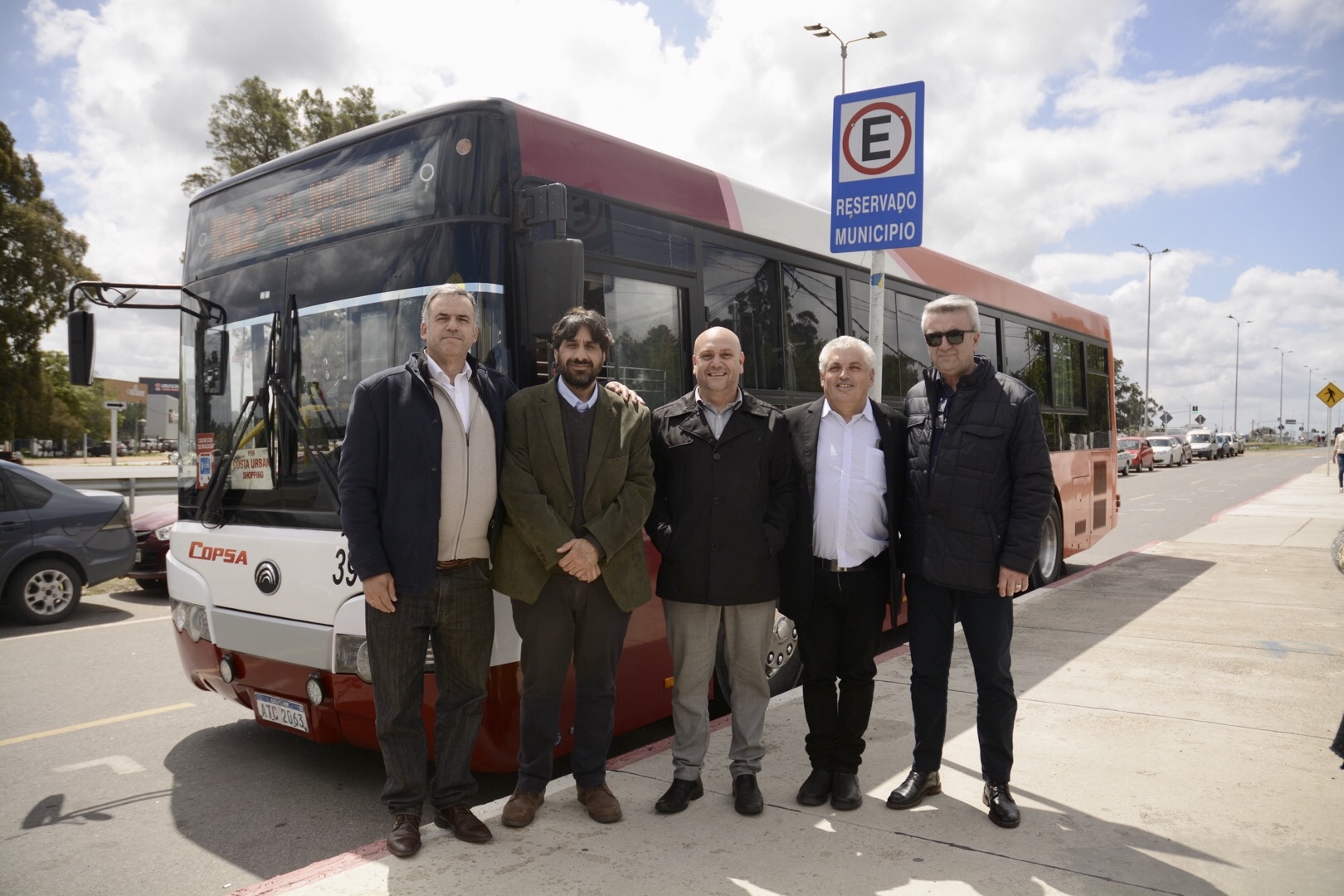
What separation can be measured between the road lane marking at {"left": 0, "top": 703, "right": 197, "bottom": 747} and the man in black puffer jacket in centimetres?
461

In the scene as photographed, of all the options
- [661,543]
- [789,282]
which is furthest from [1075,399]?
[661,543]

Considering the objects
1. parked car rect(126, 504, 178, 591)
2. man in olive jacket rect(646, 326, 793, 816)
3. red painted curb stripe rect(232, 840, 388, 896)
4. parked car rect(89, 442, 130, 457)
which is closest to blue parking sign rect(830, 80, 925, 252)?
man in olive jacket rect(646, 326, 793, 816)

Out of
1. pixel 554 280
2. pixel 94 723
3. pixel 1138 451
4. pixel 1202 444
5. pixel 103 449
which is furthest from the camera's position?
pixel 103 449

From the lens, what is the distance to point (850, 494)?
3.97 metres

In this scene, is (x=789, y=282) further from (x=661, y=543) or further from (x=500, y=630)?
(x=500, y=630)

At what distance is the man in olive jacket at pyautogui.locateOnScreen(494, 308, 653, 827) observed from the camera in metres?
3.66

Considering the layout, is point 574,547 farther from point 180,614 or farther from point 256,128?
point 256,128

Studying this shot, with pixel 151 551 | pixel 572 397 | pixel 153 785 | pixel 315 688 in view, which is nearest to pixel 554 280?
pixel 572 397

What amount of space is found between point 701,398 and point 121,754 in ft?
12.5

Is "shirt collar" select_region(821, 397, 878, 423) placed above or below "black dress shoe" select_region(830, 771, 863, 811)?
above

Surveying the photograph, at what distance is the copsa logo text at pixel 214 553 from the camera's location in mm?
4480

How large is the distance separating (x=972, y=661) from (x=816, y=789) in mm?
831

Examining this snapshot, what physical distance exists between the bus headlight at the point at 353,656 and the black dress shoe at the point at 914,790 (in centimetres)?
219

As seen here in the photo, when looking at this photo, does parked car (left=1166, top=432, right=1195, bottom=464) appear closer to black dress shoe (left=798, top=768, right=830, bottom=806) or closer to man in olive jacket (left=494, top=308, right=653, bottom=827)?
black dress shoe (left=798, top=768, right=830, bottom=806)
